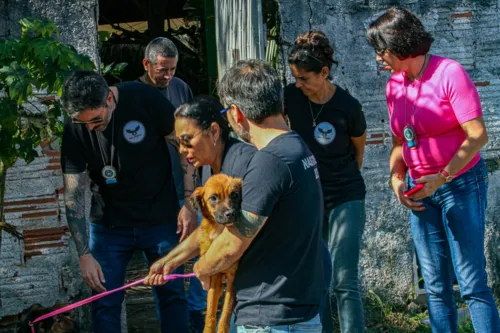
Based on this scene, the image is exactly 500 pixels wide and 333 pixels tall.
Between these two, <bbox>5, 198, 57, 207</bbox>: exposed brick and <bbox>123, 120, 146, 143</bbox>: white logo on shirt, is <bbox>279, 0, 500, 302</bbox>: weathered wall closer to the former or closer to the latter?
<bbox>123, 120, 146, 143</bbox>: white logo on shirt

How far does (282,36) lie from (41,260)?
2.67m

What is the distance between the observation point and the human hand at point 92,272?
187 inches

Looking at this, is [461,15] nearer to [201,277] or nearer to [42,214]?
[42,214]

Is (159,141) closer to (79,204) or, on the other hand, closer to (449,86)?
(79,204)

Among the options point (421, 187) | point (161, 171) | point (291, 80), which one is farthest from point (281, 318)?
point (291, 80)

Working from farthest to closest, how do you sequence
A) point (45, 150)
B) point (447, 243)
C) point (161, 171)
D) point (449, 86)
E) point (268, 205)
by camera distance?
1. point (45, 150)
2. point (161, 171)
3. point (447, 243)
4. point (449, 86)
5. point (268, 205)

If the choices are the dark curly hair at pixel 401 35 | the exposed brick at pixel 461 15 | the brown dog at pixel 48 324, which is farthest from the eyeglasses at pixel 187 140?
the exposed brick at pixel 461 15

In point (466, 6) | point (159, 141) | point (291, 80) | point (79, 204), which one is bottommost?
point (79, 204)

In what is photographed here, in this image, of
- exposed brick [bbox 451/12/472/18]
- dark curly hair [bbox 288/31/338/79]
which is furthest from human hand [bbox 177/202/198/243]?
exposed brick [bbox 451/12/472/18]

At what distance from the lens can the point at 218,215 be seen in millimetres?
3311

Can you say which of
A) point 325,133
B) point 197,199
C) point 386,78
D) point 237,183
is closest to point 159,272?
point 197,199

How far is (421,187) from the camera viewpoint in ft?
14.9

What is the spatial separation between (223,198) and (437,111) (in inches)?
66.2

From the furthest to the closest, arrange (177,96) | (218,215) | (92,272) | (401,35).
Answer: (177,96) < (92,272) < (401,35) < (218,215)
